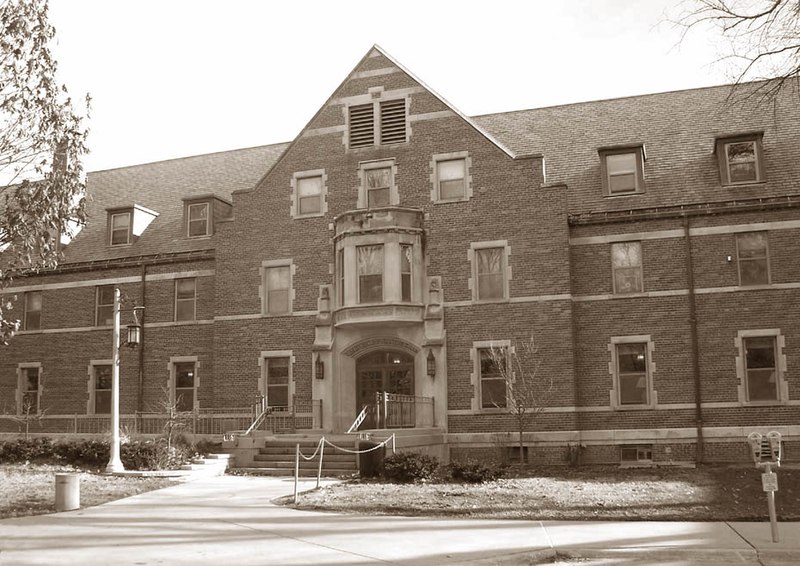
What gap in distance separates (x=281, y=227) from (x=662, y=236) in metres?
12.0

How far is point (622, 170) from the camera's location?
26391mm

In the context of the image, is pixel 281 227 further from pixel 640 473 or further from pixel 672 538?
pixel 672 538

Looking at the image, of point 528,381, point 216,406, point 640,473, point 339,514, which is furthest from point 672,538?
point 216,406

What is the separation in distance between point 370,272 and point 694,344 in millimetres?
9672

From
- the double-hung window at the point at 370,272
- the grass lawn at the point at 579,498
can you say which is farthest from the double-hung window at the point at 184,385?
the grass lawn at the point at 579,498

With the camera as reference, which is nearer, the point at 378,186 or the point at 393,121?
the point at 378,186

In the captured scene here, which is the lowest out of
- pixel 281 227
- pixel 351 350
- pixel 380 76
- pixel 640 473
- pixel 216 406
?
pixel 640 473

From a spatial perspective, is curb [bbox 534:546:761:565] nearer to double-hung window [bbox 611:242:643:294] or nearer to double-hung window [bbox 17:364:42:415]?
double-hung window [bbox 611:242:643:294]

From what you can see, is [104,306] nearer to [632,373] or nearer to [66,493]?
[66,493]

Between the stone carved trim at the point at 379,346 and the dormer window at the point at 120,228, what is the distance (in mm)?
10750

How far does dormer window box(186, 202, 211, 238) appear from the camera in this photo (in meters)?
30.4

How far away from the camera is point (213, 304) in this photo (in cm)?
2905

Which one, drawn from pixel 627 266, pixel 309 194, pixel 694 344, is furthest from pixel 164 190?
pixel 694 344

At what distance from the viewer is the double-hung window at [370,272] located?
1007 inches
